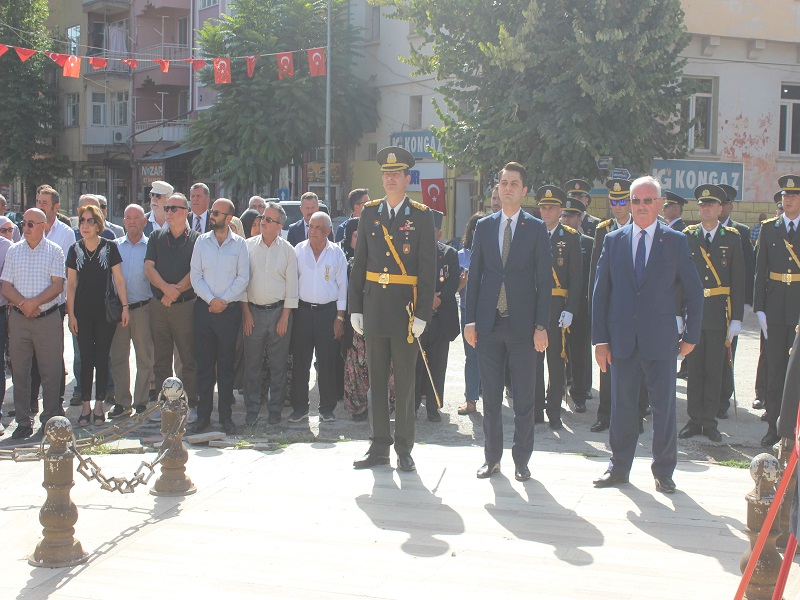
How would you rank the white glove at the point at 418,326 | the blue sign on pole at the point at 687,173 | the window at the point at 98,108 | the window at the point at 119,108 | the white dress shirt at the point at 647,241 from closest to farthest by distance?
the white dress shirt at the point at 647,241 < the white glove at the point at 418,326 < the blue sign on pole at the point at 687,173 < the window at the point at 119,108 < the window at the point at 98,108

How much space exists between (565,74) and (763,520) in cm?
1710

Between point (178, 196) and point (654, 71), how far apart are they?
14.4 meters

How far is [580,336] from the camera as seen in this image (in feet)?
32.3

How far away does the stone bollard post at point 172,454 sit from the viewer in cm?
643

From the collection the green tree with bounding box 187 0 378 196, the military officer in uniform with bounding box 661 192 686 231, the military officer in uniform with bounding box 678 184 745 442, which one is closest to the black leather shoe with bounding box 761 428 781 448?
the military officer in uniform with bounding box 678 184 745 442

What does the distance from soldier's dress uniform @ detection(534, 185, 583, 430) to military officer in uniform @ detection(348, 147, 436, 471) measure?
7.27 ft

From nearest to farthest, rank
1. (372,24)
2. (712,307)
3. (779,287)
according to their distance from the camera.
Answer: (779,287)
(712,307)
(372,24)

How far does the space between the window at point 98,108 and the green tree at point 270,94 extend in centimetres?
1823

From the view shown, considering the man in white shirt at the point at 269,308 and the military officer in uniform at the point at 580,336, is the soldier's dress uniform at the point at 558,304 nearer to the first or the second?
the military officer in uniform at the point at 580,336

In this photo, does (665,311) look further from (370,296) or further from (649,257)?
(370,296)

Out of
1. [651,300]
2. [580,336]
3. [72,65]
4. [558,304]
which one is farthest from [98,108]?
[651,300]

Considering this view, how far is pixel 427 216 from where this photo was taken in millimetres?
7098

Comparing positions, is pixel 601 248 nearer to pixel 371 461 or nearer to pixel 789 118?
pixel 371 461

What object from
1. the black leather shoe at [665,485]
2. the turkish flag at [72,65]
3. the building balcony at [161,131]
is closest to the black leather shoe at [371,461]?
the black leather shoe at [665,485]
